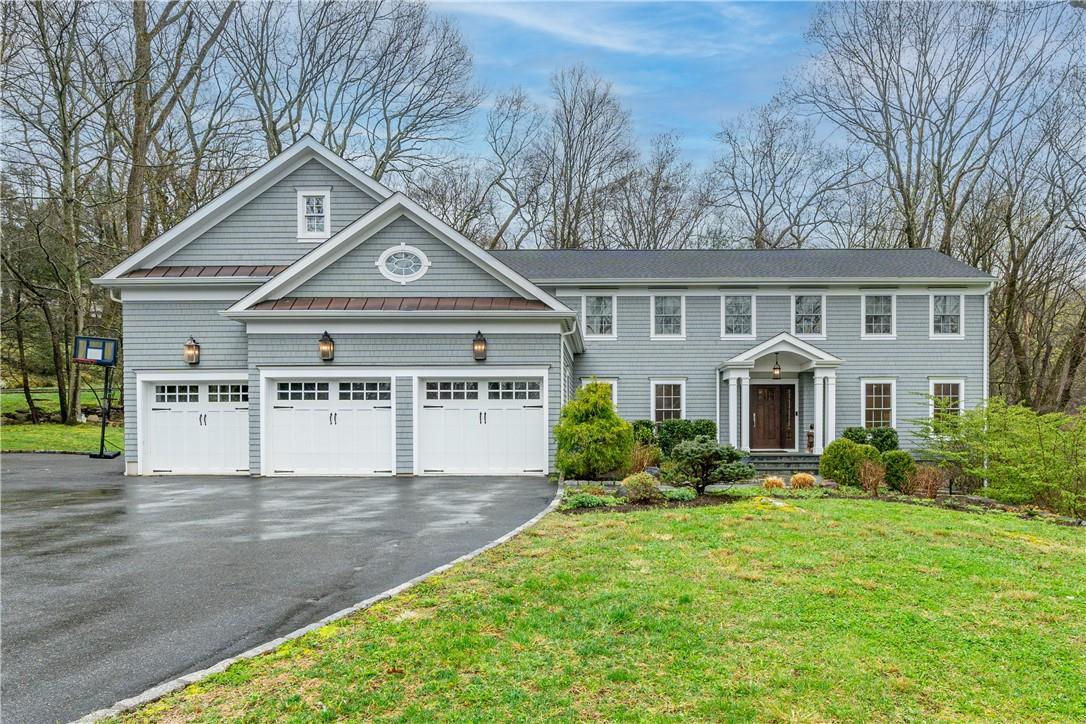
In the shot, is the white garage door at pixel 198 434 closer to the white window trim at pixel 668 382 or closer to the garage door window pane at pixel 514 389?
the garage door window pane at pixel 514 389

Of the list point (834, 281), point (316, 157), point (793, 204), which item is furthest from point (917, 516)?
point (793, 204)

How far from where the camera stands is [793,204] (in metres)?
30.1

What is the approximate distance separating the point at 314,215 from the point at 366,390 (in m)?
4.55

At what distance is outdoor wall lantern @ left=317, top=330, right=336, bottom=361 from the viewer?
13.3 m

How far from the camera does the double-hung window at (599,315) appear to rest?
18.6 m

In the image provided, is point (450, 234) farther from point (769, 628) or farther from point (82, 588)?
point (769, 628)

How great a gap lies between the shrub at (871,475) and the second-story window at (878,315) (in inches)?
280

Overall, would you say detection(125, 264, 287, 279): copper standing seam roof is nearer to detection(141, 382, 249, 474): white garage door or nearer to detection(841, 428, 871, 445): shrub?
detection(141, 382, 249, 474): white garage door

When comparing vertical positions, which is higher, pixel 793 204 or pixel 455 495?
pixel 793 204

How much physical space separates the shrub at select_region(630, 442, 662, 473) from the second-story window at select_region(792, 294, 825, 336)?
6968 mm

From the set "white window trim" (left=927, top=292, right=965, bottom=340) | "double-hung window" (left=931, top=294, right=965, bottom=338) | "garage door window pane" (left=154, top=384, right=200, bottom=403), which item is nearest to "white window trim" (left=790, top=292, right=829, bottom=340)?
"white window trim" (left=927, top=292, right=965, bottom=340)

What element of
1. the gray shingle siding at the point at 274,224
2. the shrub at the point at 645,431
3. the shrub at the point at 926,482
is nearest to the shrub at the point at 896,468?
the shrub at the point at 926,482

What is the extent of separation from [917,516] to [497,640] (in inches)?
276

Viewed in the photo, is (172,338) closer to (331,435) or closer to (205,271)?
(205,271)
